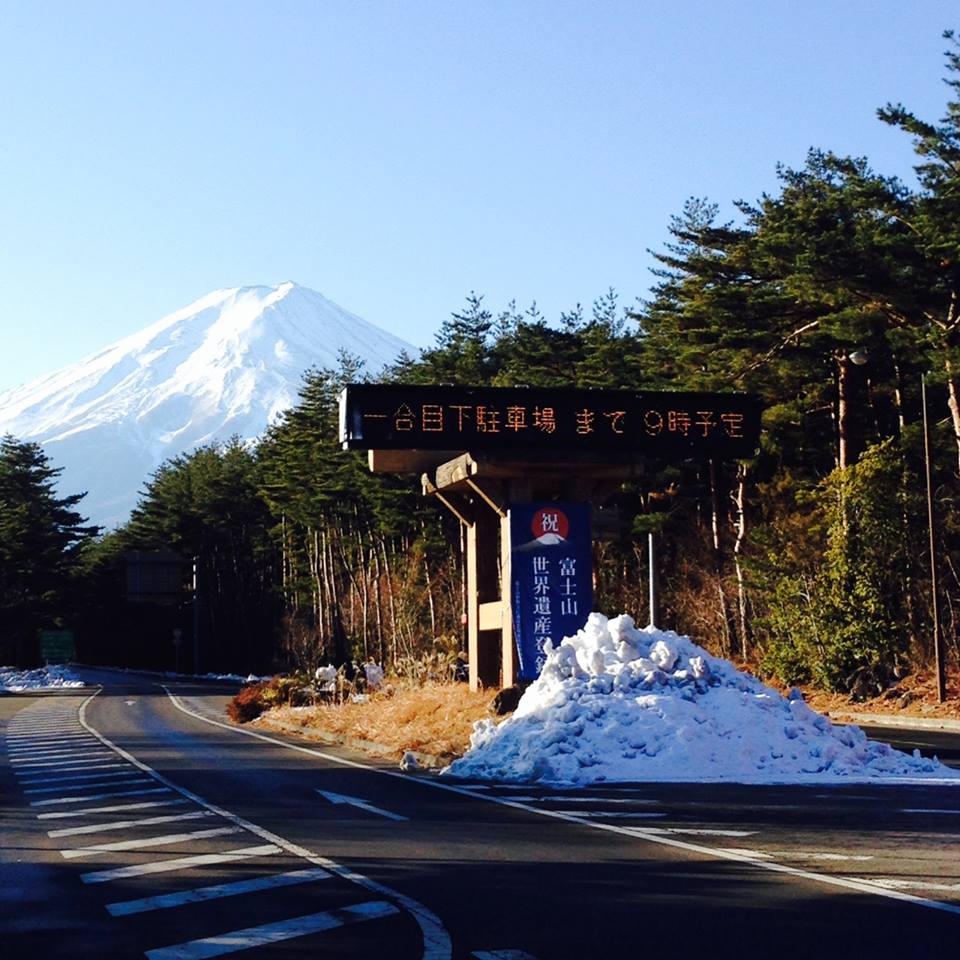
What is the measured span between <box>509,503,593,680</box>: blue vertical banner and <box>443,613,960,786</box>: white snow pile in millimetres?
3592

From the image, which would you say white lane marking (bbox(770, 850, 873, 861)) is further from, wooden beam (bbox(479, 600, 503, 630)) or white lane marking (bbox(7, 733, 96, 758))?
white lane marking (bbox(7, 733, 96, 758))

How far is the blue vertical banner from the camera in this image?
2462 centimetres

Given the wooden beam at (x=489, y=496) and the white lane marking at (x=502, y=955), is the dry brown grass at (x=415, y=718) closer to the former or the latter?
the wooden beam at (x=489, y=496)

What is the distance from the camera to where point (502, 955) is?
7832 millimetres

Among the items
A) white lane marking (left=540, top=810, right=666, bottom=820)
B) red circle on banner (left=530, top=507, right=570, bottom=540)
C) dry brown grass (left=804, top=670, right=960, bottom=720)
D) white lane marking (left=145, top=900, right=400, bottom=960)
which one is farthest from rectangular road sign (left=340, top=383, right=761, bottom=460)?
white lane marking (left=145, top=900, right=400, bottom=960)

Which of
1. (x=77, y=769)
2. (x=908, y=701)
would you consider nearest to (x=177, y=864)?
(x=77, y=769)

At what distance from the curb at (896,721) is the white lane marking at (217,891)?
2231cm

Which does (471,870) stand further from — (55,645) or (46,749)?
(55,645)

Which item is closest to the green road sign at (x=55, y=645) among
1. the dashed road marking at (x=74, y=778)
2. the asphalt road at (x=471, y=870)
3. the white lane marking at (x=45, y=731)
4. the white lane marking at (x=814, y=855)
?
the white lane marking at (x=45, y=731)

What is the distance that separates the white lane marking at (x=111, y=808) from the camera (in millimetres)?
15672

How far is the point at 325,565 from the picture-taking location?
97.2 metres

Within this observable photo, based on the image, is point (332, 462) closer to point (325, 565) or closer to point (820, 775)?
point (325, 565)

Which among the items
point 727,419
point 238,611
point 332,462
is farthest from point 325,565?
point 727,419

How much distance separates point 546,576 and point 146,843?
12668 mm
